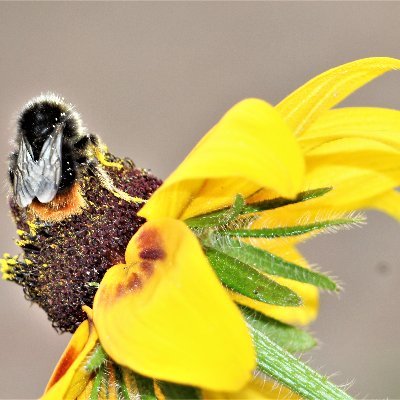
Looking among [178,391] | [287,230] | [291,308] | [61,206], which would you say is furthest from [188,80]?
[178,391]

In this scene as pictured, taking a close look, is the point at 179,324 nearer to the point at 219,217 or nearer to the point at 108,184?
the point at 219,217

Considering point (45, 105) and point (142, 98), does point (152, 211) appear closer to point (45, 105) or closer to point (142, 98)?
point (45, 105)

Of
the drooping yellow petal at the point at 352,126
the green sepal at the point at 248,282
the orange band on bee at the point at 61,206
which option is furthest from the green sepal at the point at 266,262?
the orange band on bee at the point at 61,206

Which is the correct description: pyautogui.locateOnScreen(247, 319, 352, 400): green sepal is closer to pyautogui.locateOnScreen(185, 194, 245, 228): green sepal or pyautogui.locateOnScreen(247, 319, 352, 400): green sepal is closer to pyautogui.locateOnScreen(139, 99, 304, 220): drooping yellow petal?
pyautogui.locateOnScreen(185, 194, 245, 228): green sepal

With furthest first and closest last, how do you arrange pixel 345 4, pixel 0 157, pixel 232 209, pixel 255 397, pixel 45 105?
1. pixel 345 4
2. pixel 0 157
3. pixel 45 105
4. pixel 255 397
5. pixel 232 209

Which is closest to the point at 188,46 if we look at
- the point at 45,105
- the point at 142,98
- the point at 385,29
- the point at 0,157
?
the point at 142,98

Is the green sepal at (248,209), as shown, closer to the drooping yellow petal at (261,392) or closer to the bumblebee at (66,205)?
the bumblebee at (66,205)
